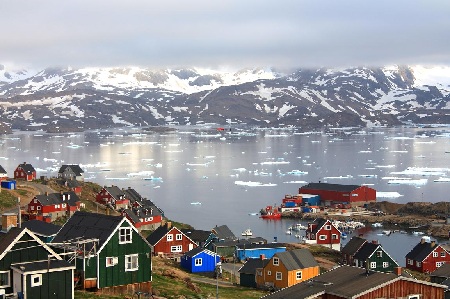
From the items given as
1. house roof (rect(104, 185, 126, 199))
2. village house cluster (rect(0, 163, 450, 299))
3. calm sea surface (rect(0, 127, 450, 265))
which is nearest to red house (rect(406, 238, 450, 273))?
calm sea surface (rect(0, 127, 450, 265))

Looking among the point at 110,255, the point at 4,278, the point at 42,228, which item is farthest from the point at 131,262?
the point at 42,228

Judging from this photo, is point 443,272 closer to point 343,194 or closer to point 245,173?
point 343,194

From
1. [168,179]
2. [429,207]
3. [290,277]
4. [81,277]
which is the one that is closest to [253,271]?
[290,277]

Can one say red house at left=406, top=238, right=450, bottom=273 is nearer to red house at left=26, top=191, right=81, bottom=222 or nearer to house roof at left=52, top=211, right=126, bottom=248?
red house at left=26, top=191, right=81, bottom=222

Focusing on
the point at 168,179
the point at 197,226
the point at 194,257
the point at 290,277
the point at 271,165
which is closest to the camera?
the point at 290,277

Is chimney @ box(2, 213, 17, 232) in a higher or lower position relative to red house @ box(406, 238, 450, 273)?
higher

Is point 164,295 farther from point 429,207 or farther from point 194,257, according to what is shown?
point 429,207

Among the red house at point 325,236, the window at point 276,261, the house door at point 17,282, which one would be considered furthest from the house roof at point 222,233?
the house door at point 17,282
